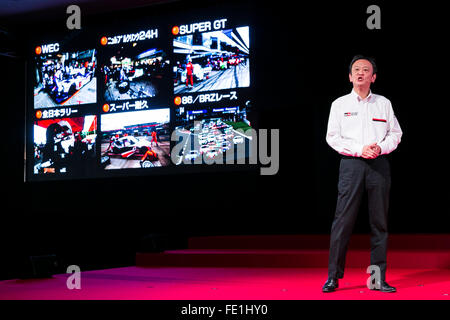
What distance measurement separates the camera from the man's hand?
2.42 m

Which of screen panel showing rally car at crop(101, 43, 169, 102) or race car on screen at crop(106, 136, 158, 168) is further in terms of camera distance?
screen panel showing rally car at crop(101, 43, 169, 102)

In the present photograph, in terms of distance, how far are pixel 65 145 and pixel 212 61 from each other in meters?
2.16

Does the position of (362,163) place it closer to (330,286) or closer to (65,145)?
(330,286)

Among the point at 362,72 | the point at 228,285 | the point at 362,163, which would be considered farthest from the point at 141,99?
the point at 362,163

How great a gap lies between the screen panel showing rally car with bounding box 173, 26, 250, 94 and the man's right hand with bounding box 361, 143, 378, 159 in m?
2.93

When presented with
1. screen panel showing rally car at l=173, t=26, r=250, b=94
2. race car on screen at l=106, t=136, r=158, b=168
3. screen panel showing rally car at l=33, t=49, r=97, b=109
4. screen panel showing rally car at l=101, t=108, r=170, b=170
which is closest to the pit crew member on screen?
screen panel showing rally car at l=173, t=26, r=250, b=94

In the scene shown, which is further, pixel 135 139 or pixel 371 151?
pixel 135 139

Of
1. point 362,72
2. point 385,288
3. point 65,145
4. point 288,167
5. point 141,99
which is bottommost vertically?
point 385,288

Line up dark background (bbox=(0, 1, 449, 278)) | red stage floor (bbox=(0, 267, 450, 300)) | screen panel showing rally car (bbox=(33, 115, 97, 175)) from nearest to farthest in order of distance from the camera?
red stage floor (bbox=(0, 267, 450, 300)) → dark background (bbox=(0, 1, 449, 278)) → screen panel showing rally car (bbox=(33, 115, 97, 175))

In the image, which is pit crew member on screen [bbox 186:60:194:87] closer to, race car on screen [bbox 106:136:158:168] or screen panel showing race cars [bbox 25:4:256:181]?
screen panel showing race cars [bbox 25:4:256:181]

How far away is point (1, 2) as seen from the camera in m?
6.04

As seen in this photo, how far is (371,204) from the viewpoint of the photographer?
8.21 feet

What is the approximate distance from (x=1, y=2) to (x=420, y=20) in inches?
201
